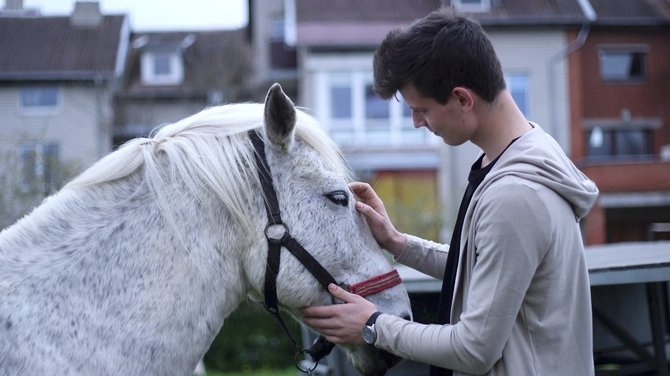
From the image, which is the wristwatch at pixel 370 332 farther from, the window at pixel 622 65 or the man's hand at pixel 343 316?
the window at pixel 622 65

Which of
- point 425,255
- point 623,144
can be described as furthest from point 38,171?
point 623,144

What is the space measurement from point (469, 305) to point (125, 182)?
1122 millimetres

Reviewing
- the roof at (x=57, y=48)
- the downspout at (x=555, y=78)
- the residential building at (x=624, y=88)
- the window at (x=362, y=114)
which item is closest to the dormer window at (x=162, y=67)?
the roof at (x=57, y=48)

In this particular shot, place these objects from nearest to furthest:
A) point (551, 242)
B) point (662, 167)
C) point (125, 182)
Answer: point (551, 242)
point (125, 182)
point (662, 167)

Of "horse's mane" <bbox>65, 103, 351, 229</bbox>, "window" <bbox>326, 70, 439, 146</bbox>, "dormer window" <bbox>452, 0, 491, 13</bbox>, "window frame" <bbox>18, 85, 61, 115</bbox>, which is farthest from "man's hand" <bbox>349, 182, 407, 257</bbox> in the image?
"window frame" <bbox>18, 85, 61, 115</bbox>

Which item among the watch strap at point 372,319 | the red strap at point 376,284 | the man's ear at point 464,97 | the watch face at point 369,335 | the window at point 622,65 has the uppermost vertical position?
the window at point 622,65

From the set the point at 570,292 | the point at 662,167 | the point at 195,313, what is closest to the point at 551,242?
the point at 570,292

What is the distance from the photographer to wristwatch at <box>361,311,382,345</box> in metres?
2.22

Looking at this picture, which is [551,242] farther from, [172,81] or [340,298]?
[172,81]

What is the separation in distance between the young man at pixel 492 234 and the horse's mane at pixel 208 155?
431 millimetres

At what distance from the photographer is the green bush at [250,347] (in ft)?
46.6

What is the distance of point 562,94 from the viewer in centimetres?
2386

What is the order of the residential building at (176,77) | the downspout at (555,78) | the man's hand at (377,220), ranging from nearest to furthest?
the man's hand at (377,220), the residential building at (176,77), the downspout at (555,78)

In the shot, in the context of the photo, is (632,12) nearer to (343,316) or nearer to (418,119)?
(418,119)
